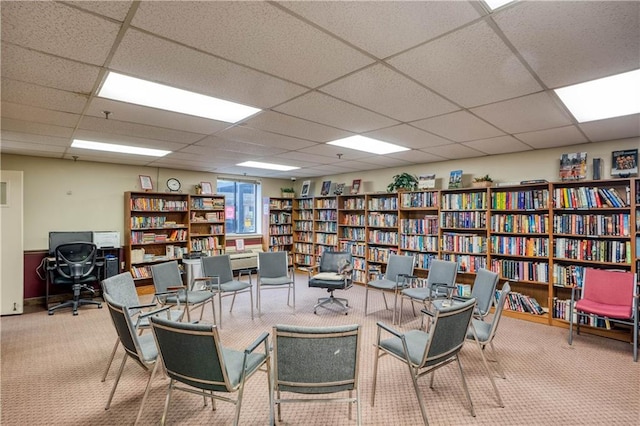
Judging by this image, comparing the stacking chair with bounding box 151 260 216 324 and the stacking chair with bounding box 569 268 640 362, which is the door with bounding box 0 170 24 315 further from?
the stacking chair with bounding box 569 268 640 362

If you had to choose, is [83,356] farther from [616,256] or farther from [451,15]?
[616,256]

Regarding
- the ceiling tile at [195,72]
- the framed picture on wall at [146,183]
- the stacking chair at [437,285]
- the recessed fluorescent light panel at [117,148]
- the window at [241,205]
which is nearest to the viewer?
the ceiling tile at [195,72]

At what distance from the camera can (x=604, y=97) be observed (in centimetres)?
259

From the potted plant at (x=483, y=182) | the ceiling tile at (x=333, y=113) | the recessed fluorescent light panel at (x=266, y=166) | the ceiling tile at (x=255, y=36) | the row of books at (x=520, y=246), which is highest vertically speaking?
the ceiling tile at (x=255, y=36)

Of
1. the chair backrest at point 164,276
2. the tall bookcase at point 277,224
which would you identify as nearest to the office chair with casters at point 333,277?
the chair backrest at point 164,276

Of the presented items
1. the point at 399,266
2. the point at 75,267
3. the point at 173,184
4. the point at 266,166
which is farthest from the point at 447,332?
the point at 173,184

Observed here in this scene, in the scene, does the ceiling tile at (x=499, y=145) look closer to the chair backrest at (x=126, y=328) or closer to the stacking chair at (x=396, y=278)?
the stacking chair at (x=396, y=278)

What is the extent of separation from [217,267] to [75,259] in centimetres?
217

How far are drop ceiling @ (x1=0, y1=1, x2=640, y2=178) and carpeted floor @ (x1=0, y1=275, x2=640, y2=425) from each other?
2.35 m

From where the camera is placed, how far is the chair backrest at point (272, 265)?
500 cm

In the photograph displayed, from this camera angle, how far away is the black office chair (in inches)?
181

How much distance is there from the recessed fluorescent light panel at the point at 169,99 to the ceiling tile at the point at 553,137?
3155mm

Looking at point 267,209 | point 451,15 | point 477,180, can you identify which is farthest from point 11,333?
point 477,180

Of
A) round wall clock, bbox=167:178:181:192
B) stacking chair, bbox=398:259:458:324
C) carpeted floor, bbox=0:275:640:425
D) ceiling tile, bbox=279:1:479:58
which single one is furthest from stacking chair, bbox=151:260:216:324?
ceiling tile, bbox=279:1:479:58
